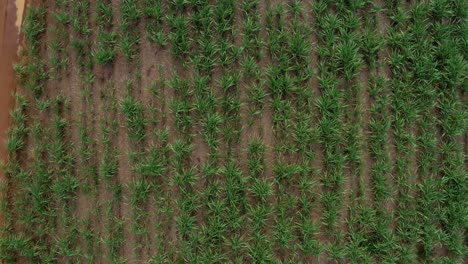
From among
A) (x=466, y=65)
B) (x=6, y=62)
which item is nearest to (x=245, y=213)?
(x=466, y=65)

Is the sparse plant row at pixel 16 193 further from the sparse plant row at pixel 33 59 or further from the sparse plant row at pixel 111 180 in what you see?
the sparse plant row at pixel 111 180

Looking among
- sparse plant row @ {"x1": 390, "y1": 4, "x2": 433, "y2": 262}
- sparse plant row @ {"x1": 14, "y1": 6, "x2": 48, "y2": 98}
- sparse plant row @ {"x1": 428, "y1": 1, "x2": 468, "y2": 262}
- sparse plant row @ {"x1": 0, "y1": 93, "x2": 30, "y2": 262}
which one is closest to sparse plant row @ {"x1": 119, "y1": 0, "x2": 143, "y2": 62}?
sparse plant row @ {"x1": 14, "y1": 6, "x2": 48, "y2": 98}

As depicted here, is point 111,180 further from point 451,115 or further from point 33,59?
point 451,115

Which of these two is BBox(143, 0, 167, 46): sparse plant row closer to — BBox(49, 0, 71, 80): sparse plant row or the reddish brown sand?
BBox(49, 0, 71, 80): sparse plant row

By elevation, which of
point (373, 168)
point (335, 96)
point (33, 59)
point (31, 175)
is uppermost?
point (33, 59)

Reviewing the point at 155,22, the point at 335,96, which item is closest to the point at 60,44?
the point at 155,22

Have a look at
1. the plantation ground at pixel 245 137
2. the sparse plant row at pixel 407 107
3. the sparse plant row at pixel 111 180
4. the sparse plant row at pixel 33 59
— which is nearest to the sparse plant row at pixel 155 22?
the plantation ground at pixel 245 137
